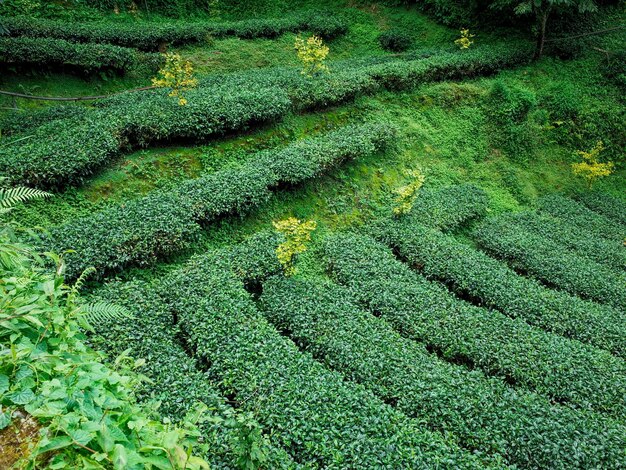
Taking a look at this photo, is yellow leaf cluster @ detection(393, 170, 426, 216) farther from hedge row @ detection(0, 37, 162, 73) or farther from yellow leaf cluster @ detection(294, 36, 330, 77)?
hedge row @ detection(0, 37, 162, 73)

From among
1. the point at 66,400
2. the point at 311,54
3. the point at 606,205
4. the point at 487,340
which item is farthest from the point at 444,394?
the point at 606,205

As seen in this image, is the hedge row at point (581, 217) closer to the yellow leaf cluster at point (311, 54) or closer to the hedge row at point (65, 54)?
the yellow leaf cluster at point (311, 54)

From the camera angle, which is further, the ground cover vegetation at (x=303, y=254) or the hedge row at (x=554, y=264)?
the hedge row at (x=554, y=264)

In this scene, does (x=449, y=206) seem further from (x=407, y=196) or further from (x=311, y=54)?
(x=311, y=54)

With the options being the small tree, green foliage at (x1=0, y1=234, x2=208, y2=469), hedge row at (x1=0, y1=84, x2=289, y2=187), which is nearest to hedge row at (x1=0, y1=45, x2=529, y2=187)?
hedge row at (x1=0, y1=84, x2=289, y2=187)

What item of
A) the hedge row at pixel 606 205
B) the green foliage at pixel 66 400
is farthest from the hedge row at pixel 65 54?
the hedge row at pixel 606 205

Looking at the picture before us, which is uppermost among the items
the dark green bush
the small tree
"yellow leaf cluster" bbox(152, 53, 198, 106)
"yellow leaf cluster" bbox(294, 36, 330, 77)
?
the small tree
